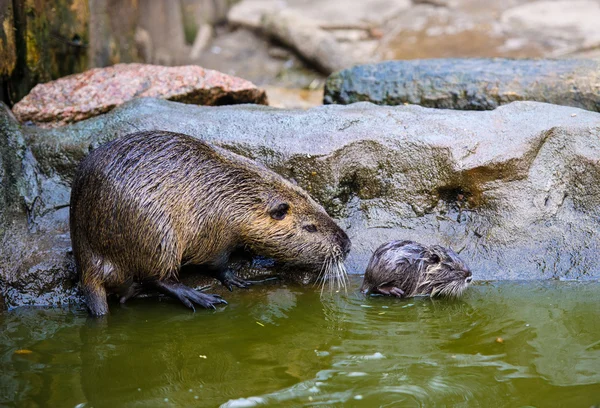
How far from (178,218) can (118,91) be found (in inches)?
81.6

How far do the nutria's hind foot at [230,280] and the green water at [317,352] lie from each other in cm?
9

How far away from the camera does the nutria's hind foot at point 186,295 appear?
4348mm

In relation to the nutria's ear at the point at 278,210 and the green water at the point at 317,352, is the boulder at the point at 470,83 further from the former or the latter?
the nutria's ear at the point at 278,210

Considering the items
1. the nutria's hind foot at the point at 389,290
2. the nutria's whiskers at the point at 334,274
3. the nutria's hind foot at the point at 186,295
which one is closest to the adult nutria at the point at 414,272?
the nutria's hind foot at the point at 389,290

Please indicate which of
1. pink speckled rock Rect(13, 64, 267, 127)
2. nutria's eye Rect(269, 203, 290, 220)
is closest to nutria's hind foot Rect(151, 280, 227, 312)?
nutria's eye Rect(269, 203, 290, 220)

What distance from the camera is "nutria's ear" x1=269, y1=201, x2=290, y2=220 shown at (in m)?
4.55

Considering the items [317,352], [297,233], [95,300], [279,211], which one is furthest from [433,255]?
[95,300]

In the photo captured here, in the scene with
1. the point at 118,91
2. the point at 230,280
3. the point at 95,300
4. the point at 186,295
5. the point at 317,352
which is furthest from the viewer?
the point at 118,91

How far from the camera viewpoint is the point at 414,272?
4.55 metres

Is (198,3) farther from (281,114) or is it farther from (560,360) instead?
(560,360)

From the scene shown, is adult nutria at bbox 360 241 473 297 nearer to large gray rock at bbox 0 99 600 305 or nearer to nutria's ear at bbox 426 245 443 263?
nutria's ear at bbox 426 245 443 263

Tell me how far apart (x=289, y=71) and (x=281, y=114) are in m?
5.61

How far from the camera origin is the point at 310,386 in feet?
10.9

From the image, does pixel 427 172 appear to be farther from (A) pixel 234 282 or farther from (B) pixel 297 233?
(A) pixel 234 282
